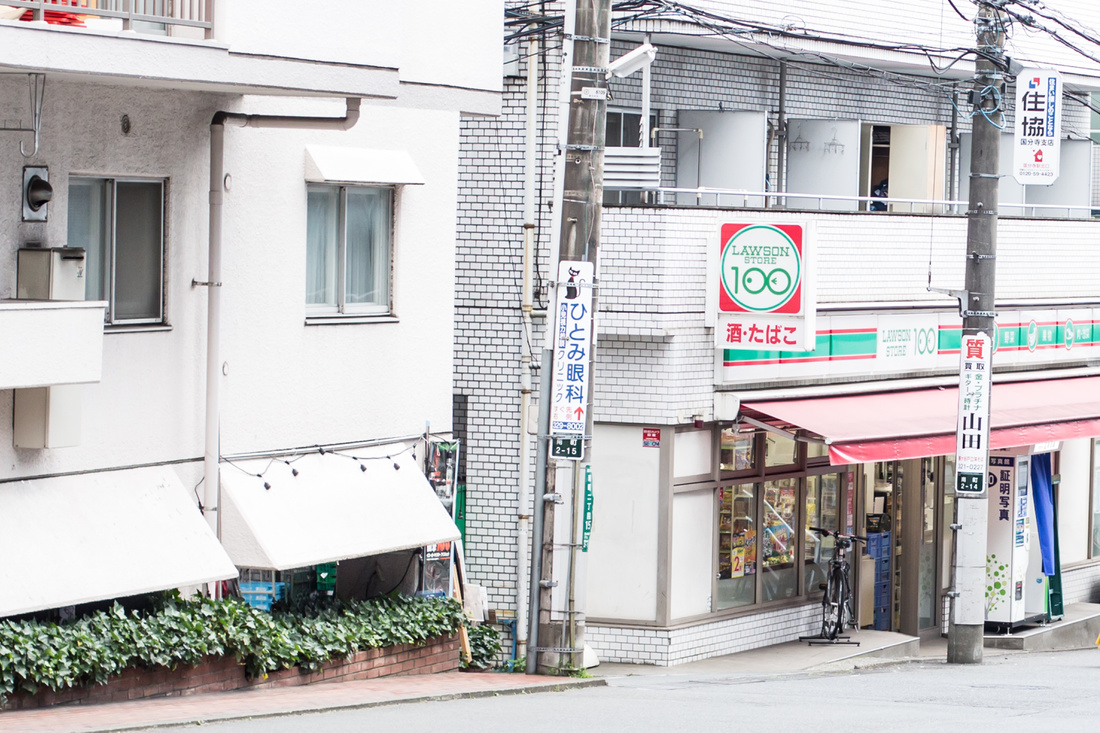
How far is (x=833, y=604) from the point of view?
64.6 ft

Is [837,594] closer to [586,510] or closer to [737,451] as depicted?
[737,451]

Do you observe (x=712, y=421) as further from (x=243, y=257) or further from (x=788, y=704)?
(x=243, y=257)

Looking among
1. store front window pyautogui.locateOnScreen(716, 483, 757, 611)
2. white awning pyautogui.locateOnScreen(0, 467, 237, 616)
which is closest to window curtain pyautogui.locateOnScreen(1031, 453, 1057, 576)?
store front window pyautogui.locateOnScreen(716, 483, 757, 611)

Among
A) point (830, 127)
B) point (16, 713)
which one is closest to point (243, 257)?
point (16, 713)

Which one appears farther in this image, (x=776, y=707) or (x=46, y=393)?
(x=776, y=707)

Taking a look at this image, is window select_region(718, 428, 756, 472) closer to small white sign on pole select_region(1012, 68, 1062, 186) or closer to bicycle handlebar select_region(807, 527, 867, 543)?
bicycle handlebar select_region(807, 527, 867, 543)

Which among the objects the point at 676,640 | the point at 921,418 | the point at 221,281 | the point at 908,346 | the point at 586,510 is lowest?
the point at 676,640

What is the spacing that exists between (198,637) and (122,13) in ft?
15.3

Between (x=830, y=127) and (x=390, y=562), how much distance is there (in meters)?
9.07

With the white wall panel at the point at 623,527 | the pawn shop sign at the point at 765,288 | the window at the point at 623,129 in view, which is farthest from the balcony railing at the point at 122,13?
the window at the point at 623,129

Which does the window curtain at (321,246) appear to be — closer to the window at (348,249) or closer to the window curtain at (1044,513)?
the window at (348,249)

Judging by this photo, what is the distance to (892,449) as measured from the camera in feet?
59.0

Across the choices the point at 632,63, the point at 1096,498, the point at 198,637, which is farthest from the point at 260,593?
the point at 1096,498

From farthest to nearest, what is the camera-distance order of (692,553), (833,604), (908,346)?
(908,346) < (833,604) < (692,553)
